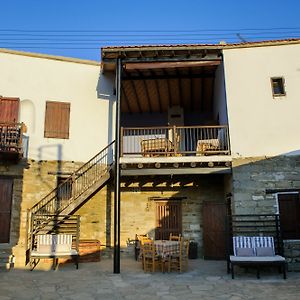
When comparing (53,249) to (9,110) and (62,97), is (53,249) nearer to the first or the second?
(9,110)

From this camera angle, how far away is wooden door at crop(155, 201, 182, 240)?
11.9 meters

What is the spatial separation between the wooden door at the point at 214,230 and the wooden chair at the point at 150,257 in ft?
9.18

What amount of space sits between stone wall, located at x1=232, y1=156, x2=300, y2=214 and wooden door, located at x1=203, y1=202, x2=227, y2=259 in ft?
5.95

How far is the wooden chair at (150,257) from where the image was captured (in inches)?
346

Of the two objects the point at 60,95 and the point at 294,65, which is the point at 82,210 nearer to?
the point at 60,95

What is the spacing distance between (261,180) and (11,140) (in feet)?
25.2

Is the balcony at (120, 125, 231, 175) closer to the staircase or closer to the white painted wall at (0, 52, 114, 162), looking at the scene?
the staircase

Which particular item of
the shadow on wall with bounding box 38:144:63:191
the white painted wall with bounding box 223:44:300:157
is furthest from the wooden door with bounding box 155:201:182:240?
the shadow on wall with bounding box 38:144:63:191

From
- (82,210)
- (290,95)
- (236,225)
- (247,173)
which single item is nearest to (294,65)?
(290,95)

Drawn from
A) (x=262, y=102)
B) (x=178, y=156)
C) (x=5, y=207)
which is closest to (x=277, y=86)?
(x=262, y=102)

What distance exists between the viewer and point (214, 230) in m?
11.5

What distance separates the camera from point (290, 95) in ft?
33.4

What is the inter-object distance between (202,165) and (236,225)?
2.04m

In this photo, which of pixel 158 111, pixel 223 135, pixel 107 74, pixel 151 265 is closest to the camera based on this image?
pixel 151 265
